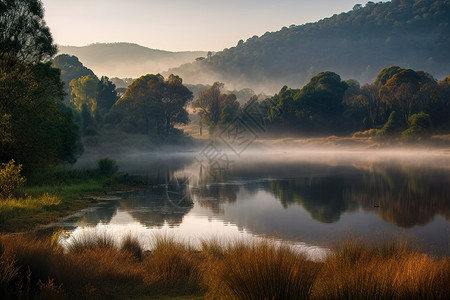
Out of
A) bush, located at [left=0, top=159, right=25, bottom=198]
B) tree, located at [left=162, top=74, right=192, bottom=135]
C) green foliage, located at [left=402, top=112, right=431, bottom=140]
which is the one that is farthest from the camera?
tree, located at [left=162, top=74, right=192, bottom=135]

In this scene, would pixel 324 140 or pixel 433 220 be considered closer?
pixel 433 220

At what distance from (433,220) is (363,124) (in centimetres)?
9323

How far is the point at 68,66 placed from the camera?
18175 centimetres

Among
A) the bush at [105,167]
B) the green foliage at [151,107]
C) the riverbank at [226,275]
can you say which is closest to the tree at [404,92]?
the green foliage at [151,107]

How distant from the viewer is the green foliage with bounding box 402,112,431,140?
288 feet

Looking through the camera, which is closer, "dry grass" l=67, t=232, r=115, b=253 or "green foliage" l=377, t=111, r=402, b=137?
"dry grass" l=67, t=232, r=115, b=253

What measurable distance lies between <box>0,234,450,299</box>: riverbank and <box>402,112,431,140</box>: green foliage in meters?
85.0

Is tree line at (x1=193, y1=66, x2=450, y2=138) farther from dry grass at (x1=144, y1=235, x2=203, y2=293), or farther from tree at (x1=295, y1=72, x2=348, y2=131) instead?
dry grass at (x1=144, y1=235, x2=203, y2=293)

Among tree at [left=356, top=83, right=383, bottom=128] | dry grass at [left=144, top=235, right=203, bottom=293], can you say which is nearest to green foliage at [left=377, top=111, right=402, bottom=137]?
tree at [left=356, top=83, right=383, bottom=128]

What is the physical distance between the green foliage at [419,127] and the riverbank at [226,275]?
85.0 meters

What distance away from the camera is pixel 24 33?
3559 centimetres

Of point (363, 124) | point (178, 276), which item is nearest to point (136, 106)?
point (363, 124)

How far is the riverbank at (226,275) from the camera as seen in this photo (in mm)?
6984

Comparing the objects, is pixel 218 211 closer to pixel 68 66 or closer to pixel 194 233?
pixel 194 233
